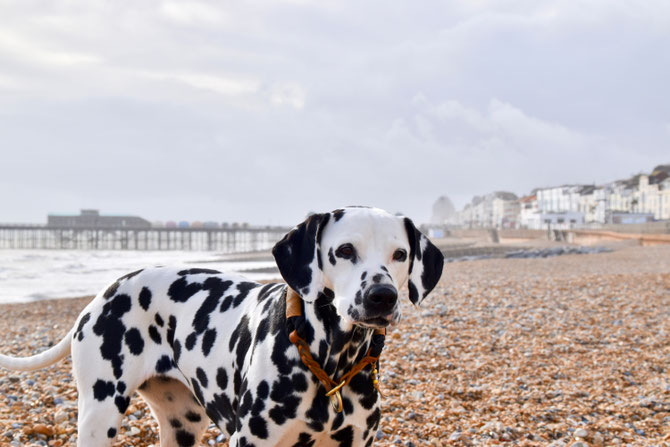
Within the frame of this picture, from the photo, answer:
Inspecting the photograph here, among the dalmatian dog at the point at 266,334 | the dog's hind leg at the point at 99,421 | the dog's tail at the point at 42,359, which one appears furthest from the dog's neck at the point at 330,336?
the dog's tail at the point at 42,359

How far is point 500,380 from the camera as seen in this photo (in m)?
6.22

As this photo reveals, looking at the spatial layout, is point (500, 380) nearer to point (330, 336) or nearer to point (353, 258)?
point (330, 336)

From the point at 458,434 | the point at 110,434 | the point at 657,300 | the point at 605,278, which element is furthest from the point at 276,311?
the point at 605,278

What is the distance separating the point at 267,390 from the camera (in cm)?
260

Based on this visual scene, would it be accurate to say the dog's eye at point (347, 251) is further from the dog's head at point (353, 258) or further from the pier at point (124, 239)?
the pier at point (124, 239)

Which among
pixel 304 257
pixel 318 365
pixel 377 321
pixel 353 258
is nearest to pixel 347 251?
pixel 353 258

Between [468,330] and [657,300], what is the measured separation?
5034 millimetres

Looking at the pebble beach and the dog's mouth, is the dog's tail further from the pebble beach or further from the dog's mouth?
the dog's mouth

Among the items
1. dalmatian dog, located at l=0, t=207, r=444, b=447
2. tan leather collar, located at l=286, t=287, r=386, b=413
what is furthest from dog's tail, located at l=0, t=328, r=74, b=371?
tan leather collar, located at l=286, t=287, r=386, b=413

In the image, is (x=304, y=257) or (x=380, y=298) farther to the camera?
(x=304, y=257)

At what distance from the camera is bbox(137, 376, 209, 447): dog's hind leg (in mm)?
3436

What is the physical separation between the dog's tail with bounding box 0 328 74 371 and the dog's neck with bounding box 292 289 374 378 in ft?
5.89

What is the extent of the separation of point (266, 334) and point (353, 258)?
1.95 ft

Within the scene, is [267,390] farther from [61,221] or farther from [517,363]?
[61,221]
